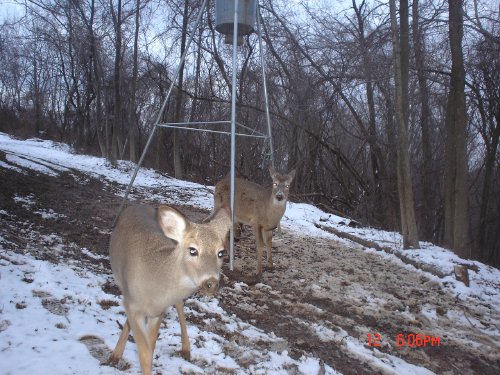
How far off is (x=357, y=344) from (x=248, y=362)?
1.37m

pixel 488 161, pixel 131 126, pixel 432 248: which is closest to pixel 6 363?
pixel 432 248

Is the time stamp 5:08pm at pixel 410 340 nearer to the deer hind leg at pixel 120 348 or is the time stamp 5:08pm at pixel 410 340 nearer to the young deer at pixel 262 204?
the deer hind leg at pixel 120 348

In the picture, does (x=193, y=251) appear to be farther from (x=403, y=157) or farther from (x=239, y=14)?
(x=403, y=157)

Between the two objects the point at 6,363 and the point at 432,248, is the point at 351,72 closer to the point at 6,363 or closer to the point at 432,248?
the point at 432,248

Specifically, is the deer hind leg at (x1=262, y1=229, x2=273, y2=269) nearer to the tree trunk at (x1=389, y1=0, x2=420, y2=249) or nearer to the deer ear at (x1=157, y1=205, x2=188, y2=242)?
the tree trunk at (x1=389, y1=0, x2=420, y2=249)

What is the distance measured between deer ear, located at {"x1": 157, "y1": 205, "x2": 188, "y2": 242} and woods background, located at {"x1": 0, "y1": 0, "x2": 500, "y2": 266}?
5.65 meters

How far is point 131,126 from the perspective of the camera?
74.8 ft

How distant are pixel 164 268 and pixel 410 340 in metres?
3.19

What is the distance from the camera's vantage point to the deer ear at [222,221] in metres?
3.43

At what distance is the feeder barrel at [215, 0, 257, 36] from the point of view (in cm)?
730

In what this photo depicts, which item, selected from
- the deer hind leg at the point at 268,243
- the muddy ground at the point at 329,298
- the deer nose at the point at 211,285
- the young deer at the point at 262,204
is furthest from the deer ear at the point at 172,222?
the deer hind leg at the point at 268,243

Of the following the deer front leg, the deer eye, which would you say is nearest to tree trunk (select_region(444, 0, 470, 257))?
the deer front leg

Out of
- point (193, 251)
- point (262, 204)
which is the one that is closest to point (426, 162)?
point (262, 204)

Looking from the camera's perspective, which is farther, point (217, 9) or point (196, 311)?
point (217, 9)
